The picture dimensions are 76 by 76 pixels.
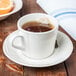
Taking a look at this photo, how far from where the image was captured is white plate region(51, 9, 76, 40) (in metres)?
0.77

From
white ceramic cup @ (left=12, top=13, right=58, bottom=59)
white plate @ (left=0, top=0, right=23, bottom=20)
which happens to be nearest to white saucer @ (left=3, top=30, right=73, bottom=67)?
white ceramic cup @ (left=12, top=13, right=58, bottom=59)

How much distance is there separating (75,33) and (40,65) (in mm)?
227

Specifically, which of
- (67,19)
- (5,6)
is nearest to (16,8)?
(5,6)

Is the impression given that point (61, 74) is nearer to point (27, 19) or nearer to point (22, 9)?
point (27, 19)

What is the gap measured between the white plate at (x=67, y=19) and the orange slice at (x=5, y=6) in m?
0.18

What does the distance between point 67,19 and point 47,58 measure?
245 mm

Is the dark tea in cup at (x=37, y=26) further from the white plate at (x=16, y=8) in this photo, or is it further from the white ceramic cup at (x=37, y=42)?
the white plate at (x=16, y=8)

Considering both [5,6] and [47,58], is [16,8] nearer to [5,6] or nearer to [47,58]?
[5,6]

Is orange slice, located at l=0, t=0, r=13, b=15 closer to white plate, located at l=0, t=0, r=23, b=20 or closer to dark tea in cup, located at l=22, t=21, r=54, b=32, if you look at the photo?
white plate, located at l=0, t=0, r=23, b=20

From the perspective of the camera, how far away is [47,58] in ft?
2.05

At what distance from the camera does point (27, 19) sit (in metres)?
0.67

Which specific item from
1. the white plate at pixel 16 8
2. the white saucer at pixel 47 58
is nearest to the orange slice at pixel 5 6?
the white plate at pixel 16 8

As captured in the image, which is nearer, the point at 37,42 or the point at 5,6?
the point at 37,42

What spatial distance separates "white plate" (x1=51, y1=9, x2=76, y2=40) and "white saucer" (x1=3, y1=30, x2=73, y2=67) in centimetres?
8
